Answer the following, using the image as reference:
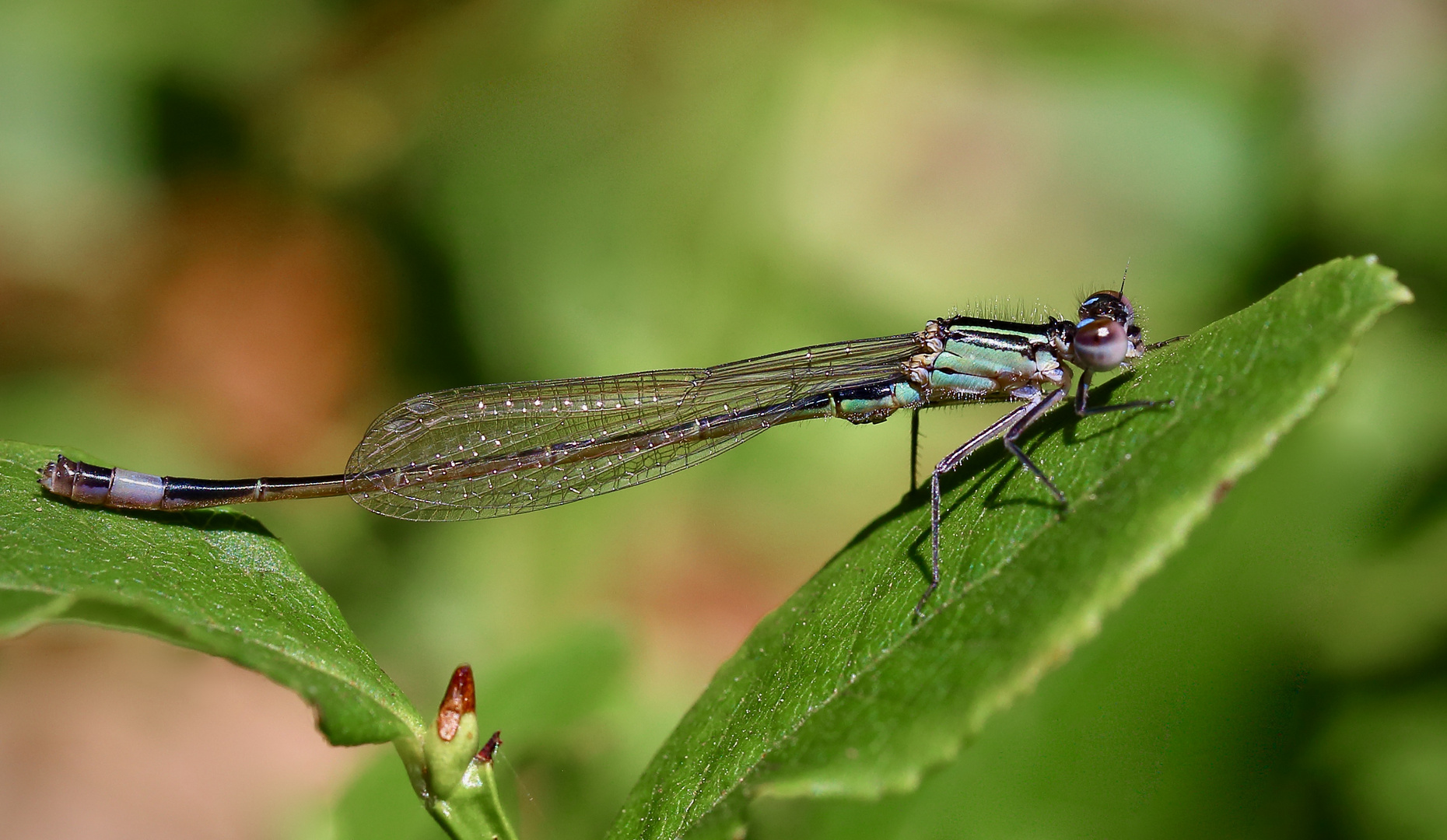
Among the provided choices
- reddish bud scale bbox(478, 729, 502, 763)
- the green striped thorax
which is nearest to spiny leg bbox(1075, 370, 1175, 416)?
the green striped thorax

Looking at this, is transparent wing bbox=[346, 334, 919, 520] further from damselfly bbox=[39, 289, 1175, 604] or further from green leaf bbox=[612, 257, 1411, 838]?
green leaf bbox=[612, 257, 1411, 838]

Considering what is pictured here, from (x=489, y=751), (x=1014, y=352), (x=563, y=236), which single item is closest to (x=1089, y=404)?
(x=1014, y=352)

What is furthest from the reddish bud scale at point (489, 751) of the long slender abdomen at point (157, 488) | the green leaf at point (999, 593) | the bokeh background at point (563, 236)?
the bokeh background at point (563, 236)

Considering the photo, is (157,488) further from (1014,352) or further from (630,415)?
(1014,352)

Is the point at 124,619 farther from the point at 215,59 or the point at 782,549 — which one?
the point at 215,59

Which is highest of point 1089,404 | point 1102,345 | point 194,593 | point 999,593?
point 1102,345

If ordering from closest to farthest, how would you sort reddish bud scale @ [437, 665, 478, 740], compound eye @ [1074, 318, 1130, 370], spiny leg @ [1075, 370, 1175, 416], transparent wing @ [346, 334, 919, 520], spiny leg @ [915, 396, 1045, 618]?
reddish bud scale @ [437, 665, 478, 740], spiny leg @ [1075, 370, 1175, 416], spiny leg @ [915, 396, 1045, 618], compound eye @ [1074, 318, 1130, 370], transparent wing @ [346, 334, 919, 520]

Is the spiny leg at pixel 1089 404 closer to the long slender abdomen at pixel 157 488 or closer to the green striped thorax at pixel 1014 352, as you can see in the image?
the green striped thorax at pixel 1014 352

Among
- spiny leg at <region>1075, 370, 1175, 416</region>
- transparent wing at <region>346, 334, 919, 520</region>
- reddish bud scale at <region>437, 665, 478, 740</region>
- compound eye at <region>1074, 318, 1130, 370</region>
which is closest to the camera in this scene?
reddish bud scale at <region>437, 665, 478, 740</region>

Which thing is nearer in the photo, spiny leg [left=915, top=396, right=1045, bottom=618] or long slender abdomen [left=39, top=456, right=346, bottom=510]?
spiny leg [left=915, top=396, right=1045, bottom=618]
